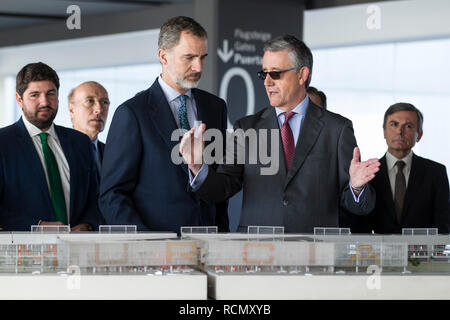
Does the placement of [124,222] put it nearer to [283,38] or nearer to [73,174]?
[73,174]

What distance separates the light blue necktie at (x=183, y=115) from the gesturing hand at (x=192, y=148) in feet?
2.14

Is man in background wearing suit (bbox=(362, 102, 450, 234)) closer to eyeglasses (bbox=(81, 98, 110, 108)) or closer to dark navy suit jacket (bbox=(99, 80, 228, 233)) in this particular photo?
dark navy suit jacket (bbox=(99, 80, 228, 233))

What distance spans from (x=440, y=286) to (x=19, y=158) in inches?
107

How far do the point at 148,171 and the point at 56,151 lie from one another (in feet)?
2.84

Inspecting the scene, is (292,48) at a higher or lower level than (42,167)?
higher

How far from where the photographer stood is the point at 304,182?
4.23 meters

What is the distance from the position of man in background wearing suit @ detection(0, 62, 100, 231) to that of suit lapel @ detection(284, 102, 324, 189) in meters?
1.27

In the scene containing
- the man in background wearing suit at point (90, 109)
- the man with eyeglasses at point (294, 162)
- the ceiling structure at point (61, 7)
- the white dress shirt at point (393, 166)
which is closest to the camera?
the man with eyeglasses at point (294, 162)

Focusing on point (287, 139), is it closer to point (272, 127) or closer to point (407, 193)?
point (272, 127)

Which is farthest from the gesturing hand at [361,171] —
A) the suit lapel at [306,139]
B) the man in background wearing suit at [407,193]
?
the man in background wearing suit at [407,193]

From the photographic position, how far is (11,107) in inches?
695

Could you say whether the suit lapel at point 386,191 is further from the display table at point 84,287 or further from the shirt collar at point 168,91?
the display table at point 84,287

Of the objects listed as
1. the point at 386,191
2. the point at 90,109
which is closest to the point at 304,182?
the point at 386,191

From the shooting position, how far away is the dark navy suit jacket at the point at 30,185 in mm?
4605
